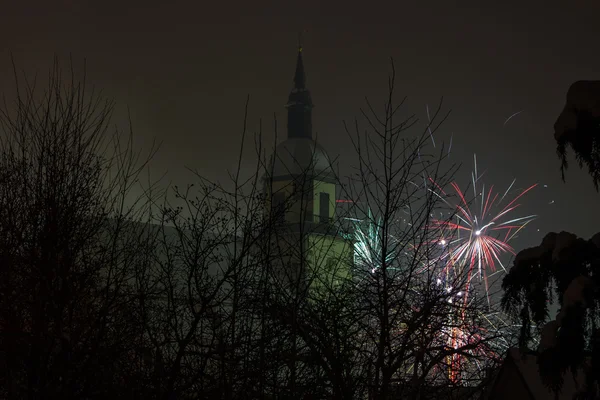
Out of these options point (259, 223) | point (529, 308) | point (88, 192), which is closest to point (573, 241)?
point (529, 308)

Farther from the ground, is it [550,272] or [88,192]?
[88,192]

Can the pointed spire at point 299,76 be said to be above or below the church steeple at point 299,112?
above

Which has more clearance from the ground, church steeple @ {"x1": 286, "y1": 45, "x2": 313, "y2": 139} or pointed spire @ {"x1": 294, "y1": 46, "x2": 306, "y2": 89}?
pointed spire @ {"x1": 294, "y1": 46, "x2": 306, "y2": 89}

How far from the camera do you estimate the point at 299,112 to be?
55312mm

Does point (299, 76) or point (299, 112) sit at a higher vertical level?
point (299, 76)

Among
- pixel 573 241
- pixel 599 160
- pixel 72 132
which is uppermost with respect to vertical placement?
pixel 72 132

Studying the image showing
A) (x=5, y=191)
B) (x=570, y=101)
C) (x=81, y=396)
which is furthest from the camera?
(x=5, y=191)

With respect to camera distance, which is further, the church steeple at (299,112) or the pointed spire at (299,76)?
the pointed spire at (299,76)

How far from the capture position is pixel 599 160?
5.48 metres

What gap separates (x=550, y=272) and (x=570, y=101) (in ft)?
4.80

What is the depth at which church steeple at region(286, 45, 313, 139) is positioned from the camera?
5450 cm

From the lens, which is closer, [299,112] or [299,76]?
[299,112]

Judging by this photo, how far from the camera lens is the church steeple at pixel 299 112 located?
179 ft

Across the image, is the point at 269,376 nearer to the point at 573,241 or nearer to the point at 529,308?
the point at 529,308
